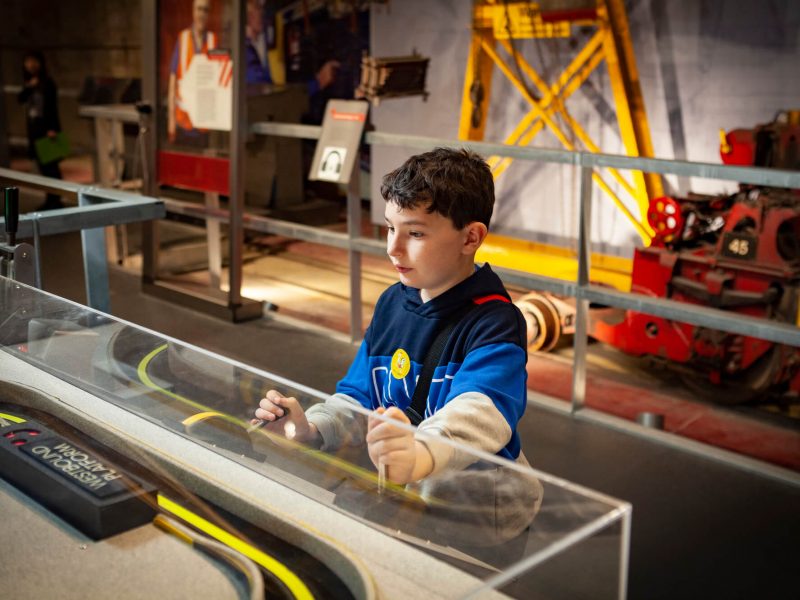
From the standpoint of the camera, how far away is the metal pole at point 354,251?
17.2 ft

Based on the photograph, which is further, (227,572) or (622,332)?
(622,332)

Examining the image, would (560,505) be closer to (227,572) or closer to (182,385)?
(227,572)

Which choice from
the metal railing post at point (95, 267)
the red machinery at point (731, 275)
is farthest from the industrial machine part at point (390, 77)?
the metal railing post at point (95, 267)

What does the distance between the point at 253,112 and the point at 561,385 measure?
16.6ft

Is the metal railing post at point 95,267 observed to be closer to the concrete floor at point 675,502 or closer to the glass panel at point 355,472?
the glass panel at point 355,472

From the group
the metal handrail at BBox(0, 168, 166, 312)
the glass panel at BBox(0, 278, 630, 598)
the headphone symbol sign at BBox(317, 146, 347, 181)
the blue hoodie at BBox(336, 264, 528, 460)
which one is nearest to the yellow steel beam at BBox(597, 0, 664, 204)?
the headphone symbol sign at BBox(317, 146, 347, 181)

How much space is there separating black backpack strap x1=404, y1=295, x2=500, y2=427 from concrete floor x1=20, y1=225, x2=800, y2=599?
1.43 m

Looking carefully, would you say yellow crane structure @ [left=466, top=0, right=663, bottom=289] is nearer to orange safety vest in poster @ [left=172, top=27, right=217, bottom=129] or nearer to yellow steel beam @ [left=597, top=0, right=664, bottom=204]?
yellow steel beam @ [left=597, top=0, right=664, bottom=204]

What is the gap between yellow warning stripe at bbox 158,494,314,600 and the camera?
1.25 metres

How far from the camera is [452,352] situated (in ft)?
6.20

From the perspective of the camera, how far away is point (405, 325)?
1975 millimetres

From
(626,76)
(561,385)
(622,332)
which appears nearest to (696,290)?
(622,332)

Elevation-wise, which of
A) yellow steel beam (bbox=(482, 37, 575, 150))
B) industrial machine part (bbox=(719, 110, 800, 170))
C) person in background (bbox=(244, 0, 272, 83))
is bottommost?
industrial machine part (bbox=(719, 110, 800, 170))

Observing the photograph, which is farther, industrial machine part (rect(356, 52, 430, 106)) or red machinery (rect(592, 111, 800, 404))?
industrial machine part (rect(356, 52, 430, 106))
